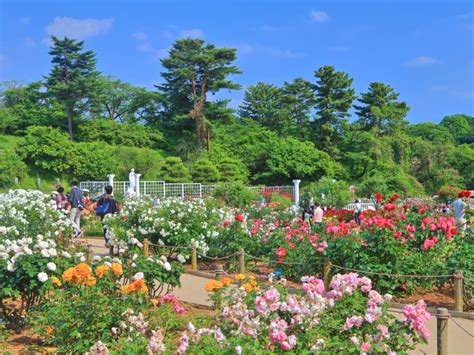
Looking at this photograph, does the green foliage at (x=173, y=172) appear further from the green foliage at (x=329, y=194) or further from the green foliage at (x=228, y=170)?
the green foliage at (x=329, y=194)

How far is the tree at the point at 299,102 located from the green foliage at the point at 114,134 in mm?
10777

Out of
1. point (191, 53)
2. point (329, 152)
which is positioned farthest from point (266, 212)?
point (329, 152)

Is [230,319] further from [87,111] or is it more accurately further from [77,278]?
[87,111]

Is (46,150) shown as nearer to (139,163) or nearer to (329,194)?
(139,163)

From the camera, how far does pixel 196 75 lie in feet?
120

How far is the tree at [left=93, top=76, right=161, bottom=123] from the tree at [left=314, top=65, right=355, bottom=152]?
460 inches

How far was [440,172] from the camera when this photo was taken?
124 feet

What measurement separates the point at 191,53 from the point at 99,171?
10.00 meters

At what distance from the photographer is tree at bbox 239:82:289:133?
4278 cm

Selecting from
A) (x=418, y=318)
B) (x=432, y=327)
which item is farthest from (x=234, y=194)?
(x=418, y=318)

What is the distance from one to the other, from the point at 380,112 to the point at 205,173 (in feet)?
55.5

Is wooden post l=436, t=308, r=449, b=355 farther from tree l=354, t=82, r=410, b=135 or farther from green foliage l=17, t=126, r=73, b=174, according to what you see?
tree l=354, t=82, r=410, b=135

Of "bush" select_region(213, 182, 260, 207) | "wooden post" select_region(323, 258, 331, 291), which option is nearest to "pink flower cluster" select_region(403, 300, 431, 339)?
"wooden post" select_region(323, 258, 331, 291)

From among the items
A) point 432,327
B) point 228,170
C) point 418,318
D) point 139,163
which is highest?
point 139,163
